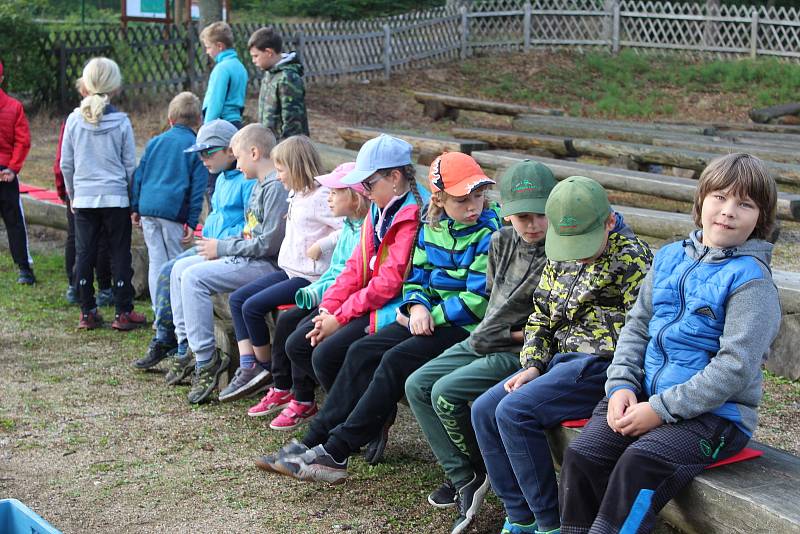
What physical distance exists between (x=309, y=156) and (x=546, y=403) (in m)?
2.32

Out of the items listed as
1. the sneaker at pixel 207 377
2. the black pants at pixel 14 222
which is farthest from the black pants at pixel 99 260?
the sneaker at pixel 207 377

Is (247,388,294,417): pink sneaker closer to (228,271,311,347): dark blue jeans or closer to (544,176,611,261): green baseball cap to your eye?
(228,271,311,347): dark blue jeans

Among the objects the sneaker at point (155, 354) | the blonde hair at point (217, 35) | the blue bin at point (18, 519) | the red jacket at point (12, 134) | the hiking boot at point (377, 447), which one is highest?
the blonde hair at point (217, 35)

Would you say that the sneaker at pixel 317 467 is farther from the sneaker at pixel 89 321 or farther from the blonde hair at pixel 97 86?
the blonde hair at pixel 97 86

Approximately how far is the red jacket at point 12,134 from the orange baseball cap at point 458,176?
197 inches

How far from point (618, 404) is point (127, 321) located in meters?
4.84

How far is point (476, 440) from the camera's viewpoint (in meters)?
3.93

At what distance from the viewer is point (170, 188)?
664 centimetres

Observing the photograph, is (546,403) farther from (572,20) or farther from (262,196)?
(572,20)

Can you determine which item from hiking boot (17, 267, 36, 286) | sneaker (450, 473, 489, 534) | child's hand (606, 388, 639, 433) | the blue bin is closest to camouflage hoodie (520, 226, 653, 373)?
child's hand (606, 388, 639, 433)

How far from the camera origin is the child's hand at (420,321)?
14.1 feet

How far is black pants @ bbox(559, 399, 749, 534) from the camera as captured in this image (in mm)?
2992

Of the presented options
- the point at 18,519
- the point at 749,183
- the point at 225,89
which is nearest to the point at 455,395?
the point at 749,183

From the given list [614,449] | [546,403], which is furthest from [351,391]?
[614,449]
